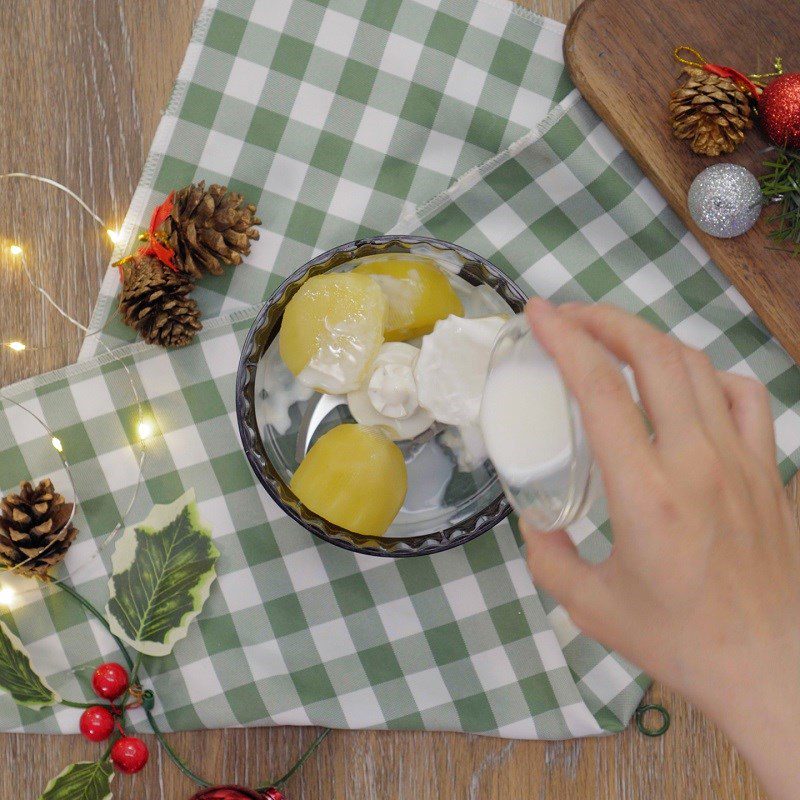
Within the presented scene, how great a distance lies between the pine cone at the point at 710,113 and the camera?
71 cm

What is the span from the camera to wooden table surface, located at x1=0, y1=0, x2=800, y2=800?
0.78m

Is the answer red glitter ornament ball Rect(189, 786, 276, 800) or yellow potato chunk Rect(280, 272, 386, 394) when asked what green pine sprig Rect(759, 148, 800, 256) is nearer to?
yellow potato chunk Rect(280, 272, 386, 394)

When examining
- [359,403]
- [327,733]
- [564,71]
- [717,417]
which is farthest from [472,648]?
[564,71]

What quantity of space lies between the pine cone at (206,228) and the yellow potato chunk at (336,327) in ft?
0.43

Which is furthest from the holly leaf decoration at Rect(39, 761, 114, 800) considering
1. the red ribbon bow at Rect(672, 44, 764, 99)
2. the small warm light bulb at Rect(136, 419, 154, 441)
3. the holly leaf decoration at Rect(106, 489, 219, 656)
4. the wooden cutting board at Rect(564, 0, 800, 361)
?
the red ribbon bow at Rect(672, 44, 764, 99)

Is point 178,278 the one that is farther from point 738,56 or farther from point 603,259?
point 738,56

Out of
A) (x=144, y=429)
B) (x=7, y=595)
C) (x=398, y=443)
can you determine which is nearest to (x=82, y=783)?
(x=7, y=595)

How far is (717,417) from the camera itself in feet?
1.51

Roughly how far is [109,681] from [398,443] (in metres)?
0.37

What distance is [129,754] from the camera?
738 millimetres

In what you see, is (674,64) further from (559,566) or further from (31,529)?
(31,529)

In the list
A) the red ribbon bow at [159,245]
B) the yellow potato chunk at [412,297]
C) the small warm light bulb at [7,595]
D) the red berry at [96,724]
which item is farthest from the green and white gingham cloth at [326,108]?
the red berry at [96,724]

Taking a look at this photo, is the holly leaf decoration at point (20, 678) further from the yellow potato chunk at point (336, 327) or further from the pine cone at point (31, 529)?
the yellow potato chunk at point (336, 327)

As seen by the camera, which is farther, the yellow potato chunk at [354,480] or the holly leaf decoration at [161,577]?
the holly leaf decoration at [161,577]
